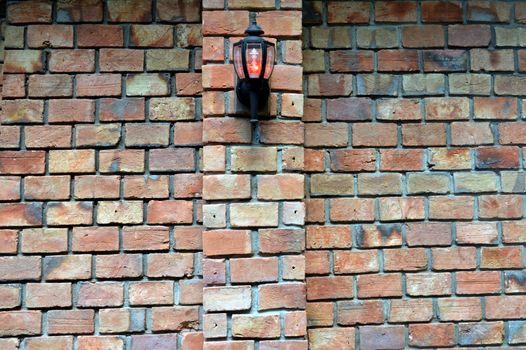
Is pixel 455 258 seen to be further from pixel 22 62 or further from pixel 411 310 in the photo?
pixel 22 62

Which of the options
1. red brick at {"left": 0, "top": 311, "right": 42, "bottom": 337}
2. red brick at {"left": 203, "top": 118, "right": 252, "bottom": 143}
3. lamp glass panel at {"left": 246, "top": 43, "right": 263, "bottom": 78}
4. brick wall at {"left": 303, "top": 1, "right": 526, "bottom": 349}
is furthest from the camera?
brick wall at {"left": 303, "top": 1, "right": 526, "bottom": 349}

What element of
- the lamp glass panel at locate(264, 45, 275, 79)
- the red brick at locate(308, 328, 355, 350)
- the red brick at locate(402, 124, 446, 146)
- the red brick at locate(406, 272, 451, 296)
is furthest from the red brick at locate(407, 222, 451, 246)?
the lamp glass panel at locate(264, 45, 275, 79)

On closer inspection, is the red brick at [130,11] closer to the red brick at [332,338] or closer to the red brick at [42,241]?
the red brick at [42,241]

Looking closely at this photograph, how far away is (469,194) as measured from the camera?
2.34 m

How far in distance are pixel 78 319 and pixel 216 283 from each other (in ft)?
2.01

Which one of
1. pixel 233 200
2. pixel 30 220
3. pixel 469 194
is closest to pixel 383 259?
pixel 469 194

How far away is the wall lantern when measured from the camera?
197 centimetres

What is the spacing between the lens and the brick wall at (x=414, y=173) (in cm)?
229

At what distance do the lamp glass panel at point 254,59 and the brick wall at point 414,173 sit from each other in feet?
1.38

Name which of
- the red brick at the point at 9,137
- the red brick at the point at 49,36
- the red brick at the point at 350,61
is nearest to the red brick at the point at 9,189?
the red brick at the point at 9,137

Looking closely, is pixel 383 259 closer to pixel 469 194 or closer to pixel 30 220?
pixel 469 194

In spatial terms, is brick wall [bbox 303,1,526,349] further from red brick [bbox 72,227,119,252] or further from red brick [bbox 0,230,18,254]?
red brick [bbox 0,230,18,254]

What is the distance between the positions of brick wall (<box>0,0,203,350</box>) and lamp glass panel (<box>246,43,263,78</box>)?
40cm

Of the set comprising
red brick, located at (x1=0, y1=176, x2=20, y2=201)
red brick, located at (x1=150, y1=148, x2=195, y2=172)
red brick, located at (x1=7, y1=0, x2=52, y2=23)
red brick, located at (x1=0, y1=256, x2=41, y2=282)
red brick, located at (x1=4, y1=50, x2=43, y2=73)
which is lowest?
red brick, located at (x1=0, y1=256, x2=41, y2=282)
